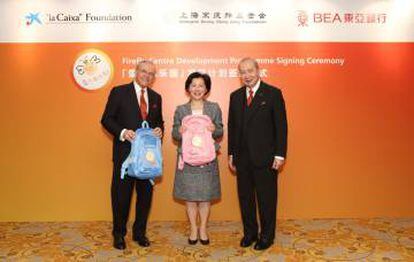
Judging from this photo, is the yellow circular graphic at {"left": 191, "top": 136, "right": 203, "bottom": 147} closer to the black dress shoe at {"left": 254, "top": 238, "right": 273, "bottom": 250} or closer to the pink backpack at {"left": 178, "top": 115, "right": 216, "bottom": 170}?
the pink backpack at {"left": 178, "top": 115, "right": 216, "bottom": 170}

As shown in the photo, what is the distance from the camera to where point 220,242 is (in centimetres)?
367

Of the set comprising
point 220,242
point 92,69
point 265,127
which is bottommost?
point 220,242

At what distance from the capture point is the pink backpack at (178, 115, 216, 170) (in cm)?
338

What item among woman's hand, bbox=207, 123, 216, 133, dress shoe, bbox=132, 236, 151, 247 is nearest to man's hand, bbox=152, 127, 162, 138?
woman's hand, bbox=207, 123, 216, 133

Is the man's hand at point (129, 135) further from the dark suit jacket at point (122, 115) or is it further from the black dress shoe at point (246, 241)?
the black dress shoe at point (246, 241)

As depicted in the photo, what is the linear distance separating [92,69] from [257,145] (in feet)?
6.29

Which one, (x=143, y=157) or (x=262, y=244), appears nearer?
(x=143, y=157)

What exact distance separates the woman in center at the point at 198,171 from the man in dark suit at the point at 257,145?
0.63 feet

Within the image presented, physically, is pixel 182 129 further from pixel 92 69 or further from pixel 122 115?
pixel 92 69

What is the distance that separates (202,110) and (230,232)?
1.27 metres

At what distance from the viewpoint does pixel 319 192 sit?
4.34m

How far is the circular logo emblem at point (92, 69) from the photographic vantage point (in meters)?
4.12

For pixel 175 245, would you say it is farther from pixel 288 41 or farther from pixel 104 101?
pixel 288 41

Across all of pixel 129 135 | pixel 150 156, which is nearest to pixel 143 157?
pixel 150 156
